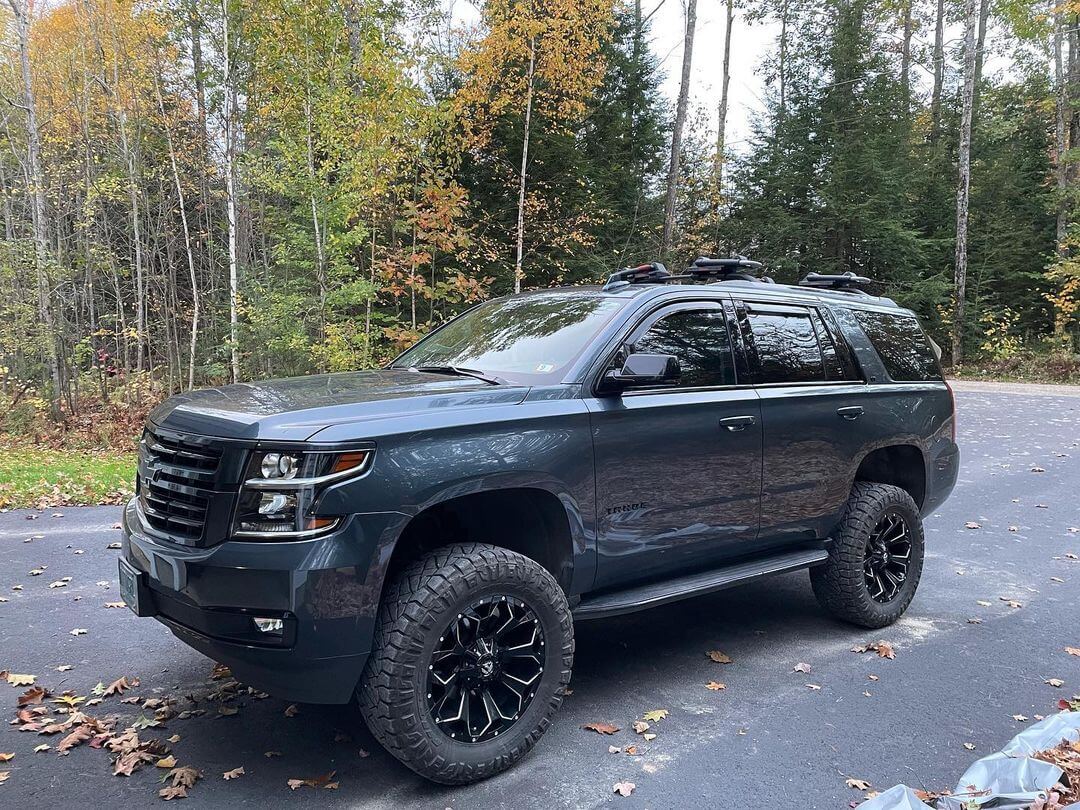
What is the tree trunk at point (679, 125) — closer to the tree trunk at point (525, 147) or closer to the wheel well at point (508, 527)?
the tree trunk at point (525, 147)

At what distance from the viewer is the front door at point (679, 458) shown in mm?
3309

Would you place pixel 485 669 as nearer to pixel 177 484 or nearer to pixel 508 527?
pixel 508 527

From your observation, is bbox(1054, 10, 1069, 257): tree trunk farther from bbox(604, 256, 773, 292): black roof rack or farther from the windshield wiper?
the windshield wiper

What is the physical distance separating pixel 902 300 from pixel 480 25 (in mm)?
15055

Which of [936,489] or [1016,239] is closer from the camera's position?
[936,489]

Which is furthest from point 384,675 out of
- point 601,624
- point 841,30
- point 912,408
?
point 841,30

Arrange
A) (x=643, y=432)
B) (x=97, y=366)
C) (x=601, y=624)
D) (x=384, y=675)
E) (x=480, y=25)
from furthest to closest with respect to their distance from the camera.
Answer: (x=480, y=25)
(x=97, y=366)
(x=601, y=624)
(x=643, y=432)
(x=384, y=675)

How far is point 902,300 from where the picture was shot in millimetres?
22266

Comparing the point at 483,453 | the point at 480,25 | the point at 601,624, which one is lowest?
the point at 601,624

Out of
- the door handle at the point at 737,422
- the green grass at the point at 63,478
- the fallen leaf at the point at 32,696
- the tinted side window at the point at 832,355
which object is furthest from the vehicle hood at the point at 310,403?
the green grass at the point at 63,478

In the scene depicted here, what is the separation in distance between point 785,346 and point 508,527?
2.13 metres

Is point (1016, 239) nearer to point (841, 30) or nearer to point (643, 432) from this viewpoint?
point (841, 30)

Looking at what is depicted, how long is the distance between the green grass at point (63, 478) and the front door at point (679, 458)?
6.75 metres

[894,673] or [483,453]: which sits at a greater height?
[483,453]
